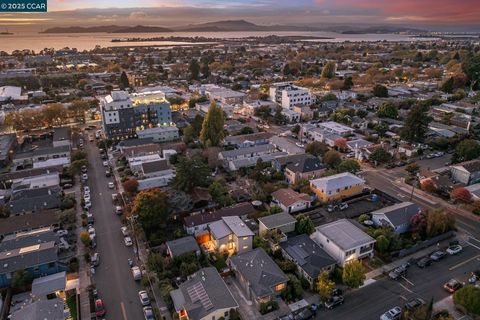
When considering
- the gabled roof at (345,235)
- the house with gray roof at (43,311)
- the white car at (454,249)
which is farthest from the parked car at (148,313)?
the white car at (454,249)

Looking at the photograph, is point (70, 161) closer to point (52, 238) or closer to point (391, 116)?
point (52, 238)

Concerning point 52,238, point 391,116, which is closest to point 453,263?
point 52,238

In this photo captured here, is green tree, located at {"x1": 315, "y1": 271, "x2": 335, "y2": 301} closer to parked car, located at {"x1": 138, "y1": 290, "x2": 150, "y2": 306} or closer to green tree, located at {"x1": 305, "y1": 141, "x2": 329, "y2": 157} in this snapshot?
parked car, located at {"x1": 138, "y1": 290, "x2": 150, "y2": 306}

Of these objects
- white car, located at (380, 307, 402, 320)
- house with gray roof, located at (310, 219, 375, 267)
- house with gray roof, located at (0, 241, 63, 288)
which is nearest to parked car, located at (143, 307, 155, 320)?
house with gray roof, located at (0, 241, 63, 288)

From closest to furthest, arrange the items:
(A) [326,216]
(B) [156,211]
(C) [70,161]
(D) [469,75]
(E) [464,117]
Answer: (B) [156,211]
(A) [326,216]
(C) [70,161]
(E) [464,117]
(D) [469,75]

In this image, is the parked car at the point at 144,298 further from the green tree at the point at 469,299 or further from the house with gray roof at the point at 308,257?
the green tree at the point at 469,299
